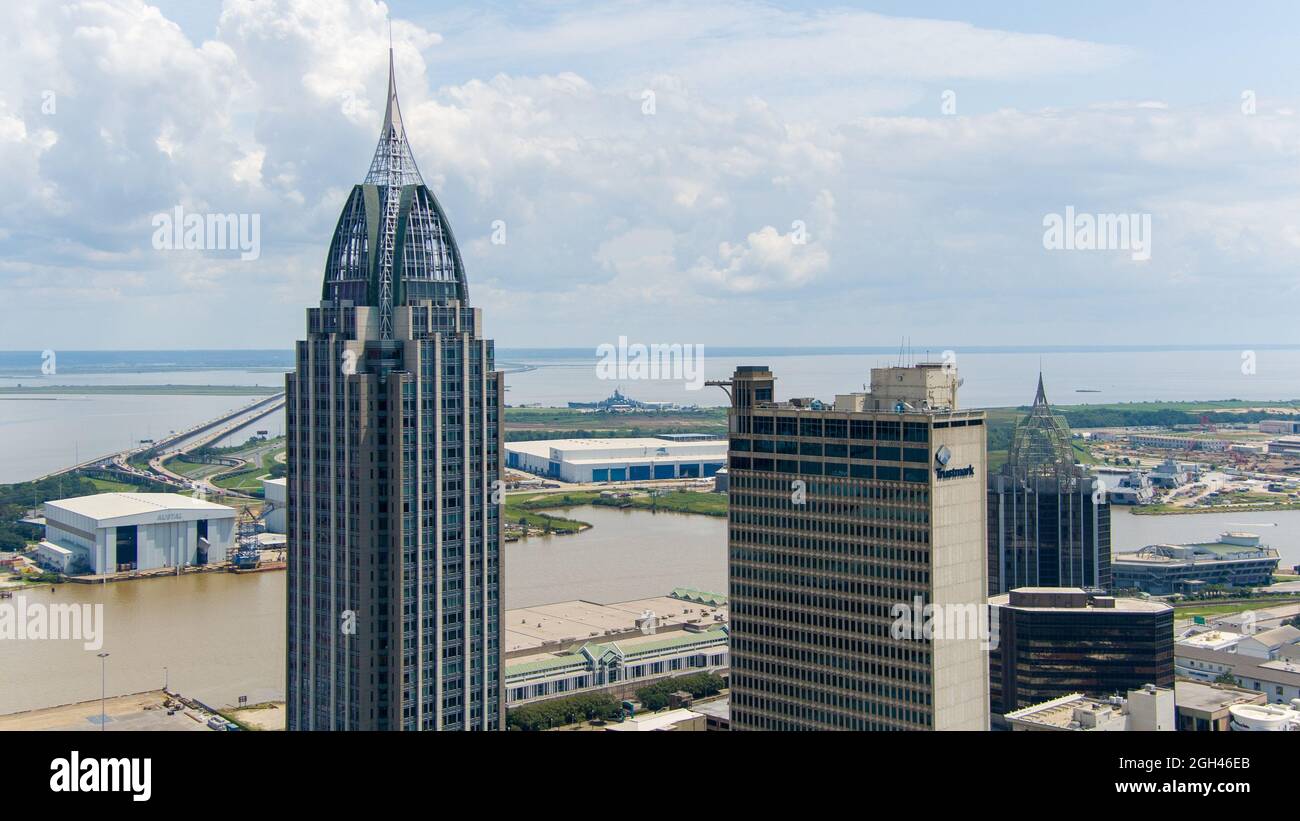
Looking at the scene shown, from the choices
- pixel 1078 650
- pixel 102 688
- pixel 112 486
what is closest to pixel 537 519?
pixel 112 486

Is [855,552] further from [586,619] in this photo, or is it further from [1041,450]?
[1041,450]

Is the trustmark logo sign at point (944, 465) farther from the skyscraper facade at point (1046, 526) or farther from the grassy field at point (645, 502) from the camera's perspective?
the grassy field at point (645, 502)

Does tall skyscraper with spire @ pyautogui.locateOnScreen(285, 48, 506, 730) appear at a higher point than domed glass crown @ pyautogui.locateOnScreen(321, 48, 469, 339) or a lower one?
lower

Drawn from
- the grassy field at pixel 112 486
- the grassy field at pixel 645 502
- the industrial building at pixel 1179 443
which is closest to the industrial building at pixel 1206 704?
the grassy field at pixel 645 502

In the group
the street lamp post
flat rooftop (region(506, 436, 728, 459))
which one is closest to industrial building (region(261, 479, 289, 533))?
flat rooftop (region(506, 436, 728, 459))

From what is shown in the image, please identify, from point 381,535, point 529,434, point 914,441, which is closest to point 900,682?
point 914,441

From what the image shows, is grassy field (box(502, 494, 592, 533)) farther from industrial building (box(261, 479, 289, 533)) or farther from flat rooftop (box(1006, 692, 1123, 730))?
flat rooftop (box(1006, 692, 1123, 730))
